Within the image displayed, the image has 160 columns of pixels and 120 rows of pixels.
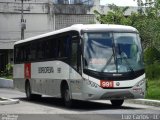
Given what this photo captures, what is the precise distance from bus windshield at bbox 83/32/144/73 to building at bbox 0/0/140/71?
166 feet

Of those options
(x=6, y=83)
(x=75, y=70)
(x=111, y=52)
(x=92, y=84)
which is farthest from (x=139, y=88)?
(x=6, y=83)

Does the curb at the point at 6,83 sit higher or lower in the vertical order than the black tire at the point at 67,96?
lower

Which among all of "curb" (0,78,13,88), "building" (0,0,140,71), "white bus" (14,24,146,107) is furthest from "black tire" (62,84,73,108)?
"building" (0,0,140,71)

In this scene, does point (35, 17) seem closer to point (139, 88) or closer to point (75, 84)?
point (75, 84)

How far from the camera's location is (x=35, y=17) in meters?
72.0

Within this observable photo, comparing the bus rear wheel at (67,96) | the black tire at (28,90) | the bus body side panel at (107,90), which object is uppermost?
the bus body side panel at (107,90)

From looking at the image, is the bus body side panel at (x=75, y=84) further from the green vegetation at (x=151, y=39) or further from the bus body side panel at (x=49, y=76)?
the green vegetation at (x=151, y=39)

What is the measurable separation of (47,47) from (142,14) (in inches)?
998

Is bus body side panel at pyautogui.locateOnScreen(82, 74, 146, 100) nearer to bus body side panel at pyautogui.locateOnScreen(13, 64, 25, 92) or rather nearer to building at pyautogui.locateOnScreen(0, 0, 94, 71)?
bus body side panel at pyautogui.locateOnScreen(13, 64, 25, 92)

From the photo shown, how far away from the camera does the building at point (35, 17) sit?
71.2m

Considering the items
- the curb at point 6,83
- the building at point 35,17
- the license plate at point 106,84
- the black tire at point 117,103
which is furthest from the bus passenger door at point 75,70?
the building at point 35,17

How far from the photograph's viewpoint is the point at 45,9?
72.3 metres

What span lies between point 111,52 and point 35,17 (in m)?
53.1

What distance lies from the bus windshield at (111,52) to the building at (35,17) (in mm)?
50697
